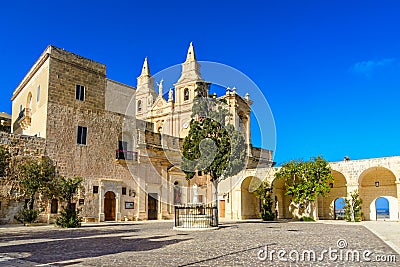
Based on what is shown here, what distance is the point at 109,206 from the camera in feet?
85.8

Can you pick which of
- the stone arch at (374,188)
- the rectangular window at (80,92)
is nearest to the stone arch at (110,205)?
the rectangular window at (80,92)

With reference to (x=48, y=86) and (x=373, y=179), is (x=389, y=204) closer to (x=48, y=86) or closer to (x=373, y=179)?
(x=373, y=179)

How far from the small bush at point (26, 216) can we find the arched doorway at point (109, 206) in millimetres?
5695

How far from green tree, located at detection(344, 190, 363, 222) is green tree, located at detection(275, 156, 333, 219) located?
1601 mm

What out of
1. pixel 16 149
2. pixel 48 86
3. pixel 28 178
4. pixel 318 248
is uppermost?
pixel 48 86

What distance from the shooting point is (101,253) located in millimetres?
9062

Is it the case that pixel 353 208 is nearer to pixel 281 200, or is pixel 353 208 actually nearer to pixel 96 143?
pixel 281 200

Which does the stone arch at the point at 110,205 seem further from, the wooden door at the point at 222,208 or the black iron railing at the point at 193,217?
the wooden door at the point at 222,208

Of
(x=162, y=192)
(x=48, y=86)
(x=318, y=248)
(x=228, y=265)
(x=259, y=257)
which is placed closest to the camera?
(x=228, y=265)

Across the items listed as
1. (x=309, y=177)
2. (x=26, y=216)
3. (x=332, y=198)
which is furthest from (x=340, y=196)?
(x=26, y=216)

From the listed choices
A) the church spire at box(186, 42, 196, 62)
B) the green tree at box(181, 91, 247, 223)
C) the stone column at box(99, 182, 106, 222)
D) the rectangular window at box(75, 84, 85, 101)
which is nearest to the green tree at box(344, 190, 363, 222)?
the green tree at box(181, 91, 247, 223)

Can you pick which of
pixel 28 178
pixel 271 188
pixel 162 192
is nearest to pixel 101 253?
pixel 28 178

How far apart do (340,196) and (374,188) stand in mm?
2714

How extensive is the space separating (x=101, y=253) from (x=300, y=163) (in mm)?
21174
